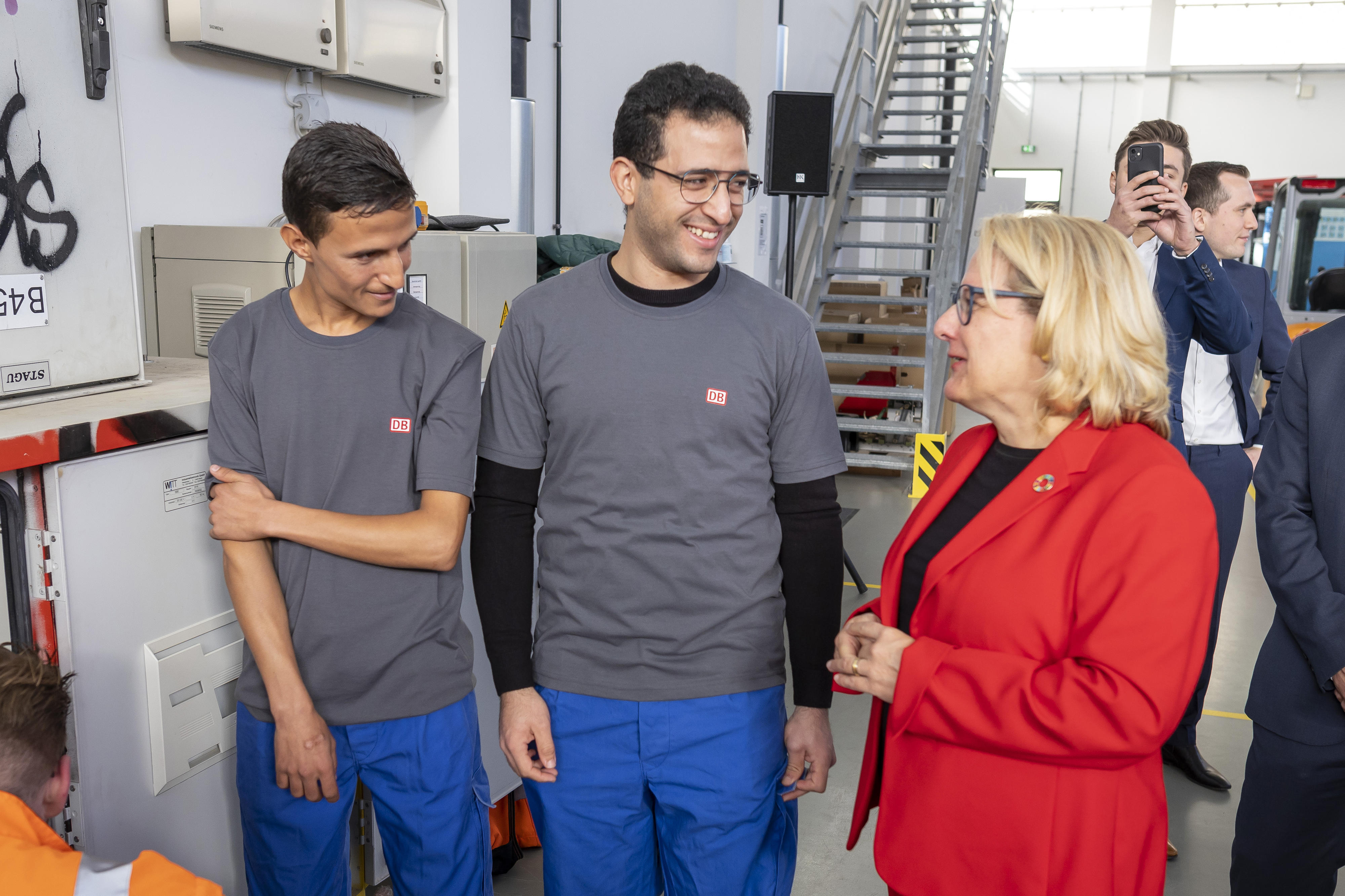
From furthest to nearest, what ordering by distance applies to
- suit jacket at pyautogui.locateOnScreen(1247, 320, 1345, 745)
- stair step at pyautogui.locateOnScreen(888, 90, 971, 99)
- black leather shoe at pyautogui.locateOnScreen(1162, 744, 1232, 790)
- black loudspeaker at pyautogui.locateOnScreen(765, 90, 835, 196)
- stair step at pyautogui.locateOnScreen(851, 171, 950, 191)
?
stair step at pyautogui.locateOnScreen(888, 90, 971, 99) → stair step at pyautogui.locateOnScreen(851, 171, 950, 191) → black loudspeaker at pyautogui.locateOnScreen(765, 90, 835, 196) → black leather shoe at pyautogui.locateOnScreen(1162, 744, 1232, 790) → suit jacket at pyautogui.locateOnScreen(1247, 320, 1345, 745)

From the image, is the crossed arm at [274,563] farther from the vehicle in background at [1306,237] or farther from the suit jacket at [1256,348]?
the vehicle in background at [1306,237]

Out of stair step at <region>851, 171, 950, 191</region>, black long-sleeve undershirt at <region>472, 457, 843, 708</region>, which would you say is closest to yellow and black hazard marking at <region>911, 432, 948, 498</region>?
black long-sleeve undershirt at <region>472, 457, 843, 708</region>

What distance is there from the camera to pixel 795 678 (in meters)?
1.66

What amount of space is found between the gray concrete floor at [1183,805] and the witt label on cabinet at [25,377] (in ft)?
5.33

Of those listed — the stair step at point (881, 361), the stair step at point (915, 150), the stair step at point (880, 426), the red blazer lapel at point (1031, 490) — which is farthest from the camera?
the stair step at point (915, 150)

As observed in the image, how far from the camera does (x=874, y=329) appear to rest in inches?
312

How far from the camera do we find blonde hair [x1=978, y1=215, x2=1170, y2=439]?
1.23 m

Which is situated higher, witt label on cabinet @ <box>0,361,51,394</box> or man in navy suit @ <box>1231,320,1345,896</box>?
witt label on cabinet @ <box>0,361,51,394</box>

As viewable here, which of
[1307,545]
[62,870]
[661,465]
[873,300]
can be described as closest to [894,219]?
[873,300]

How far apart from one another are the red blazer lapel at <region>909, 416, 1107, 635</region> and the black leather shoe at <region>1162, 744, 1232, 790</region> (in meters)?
2.46

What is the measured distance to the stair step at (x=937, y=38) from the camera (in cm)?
988

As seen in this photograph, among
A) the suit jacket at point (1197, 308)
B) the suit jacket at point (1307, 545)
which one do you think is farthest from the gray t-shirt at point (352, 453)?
the suit jacket at point (1197, 308)

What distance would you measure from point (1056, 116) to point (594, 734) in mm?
21915

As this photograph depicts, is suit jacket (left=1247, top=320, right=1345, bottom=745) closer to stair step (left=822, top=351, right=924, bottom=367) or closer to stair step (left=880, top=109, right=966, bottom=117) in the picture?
stair step (left=822, top=351, right=924, bottom=367)
